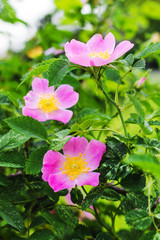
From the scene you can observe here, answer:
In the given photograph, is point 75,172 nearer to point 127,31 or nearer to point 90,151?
point 90,151

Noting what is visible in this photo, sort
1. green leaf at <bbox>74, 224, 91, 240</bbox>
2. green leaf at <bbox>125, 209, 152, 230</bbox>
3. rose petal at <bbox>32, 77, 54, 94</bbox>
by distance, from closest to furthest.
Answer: green leaf at <bbox>125, 209, 152, 230</bbox> → green leaf at <bbox>74, 224, 91, 240</bbox> → rose petal at <bbox>32, 77, 54, 94</bbox>

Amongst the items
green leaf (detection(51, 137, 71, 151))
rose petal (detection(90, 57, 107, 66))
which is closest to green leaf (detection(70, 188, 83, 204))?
green leaf (detection(51, 137, 71, 151))

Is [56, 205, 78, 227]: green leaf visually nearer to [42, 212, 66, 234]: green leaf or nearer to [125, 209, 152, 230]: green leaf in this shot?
[42, 212, 66, 234]: green leaf

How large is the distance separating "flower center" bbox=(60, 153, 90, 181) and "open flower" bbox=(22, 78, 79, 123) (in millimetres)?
83

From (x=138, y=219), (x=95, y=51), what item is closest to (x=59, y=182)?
(x=138, y=219)

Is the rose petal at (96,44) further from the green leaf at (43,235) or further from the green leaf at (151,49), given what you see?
the green leaf at (43,235)

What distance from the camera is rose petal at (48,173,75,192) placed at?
42cm

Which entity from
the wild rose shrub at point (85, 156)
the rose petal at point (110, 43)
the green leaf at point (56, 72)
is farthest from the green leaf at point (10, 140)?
the rose petal at point (110, 43)

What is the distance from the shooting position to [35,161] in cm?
42

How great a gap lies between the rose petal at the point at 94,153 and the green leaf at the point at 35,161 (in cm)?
7

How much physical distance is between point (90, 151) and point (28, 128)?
11cm

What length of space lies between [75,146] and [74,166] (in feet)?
0.11

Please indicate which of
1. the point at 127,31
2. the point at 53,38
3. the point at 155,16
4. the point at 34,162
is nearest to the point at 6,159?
the point at 34,162

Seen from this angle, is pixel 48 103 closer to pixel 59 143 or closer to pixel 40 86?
pixel 40 86
